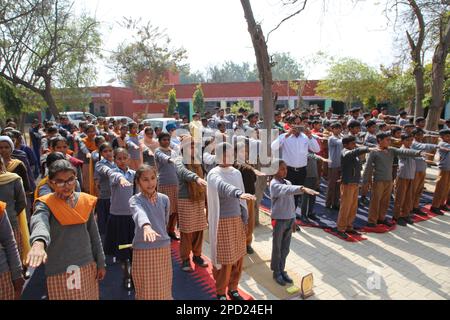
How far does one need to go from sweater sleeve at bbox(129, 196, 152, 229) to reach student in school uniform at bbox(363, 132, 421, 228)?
4.36 metres

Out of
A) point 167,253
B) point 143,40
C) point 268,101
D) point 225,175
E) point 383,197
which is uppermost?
point 143,40

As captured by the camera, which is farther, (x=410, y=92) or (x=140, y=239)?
(x=410, y=92)

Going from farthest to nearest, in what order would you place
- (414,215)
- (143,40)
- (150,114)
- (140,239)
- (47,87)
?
(150,114) → (143,40) → (47,87) → (414,215) → (140,239)

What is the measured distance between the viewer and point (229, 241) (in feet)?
11.5

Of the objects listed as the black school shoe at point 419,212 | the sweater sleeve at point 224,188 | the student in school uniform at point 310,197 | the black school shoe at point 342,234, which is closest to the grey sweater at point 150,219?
the sweater sleeve at point 224,188

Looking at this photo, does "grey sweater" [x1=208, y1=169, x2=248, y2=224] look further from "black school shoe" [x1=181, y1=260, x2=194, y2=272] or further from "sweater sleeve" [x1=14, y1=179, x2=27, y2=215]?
"sweater sleeve" [x1=14, y1=179, x2=27, y2=215]

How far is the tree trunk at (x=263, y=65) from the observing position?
18.4 feet

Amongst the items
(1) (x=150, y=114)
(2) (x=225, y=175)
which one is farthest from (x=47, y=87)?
(1) (x=150, y=114)

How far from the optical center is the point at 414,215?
6.69 metres

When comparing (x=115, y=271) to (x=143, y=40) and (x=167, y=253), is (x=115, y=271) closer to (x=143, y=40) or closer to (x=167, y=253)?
(x=167, y=253)

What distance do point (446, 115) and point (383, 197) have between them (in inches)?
785

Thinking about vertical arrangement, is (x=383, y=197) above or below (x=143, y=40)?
below

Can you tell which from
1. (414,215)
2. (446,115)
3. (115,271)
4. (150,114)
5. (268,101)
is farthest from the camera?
(150,114)

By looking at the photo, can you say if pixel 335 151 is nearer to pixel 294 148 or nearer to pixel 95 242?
pixel 294 148
